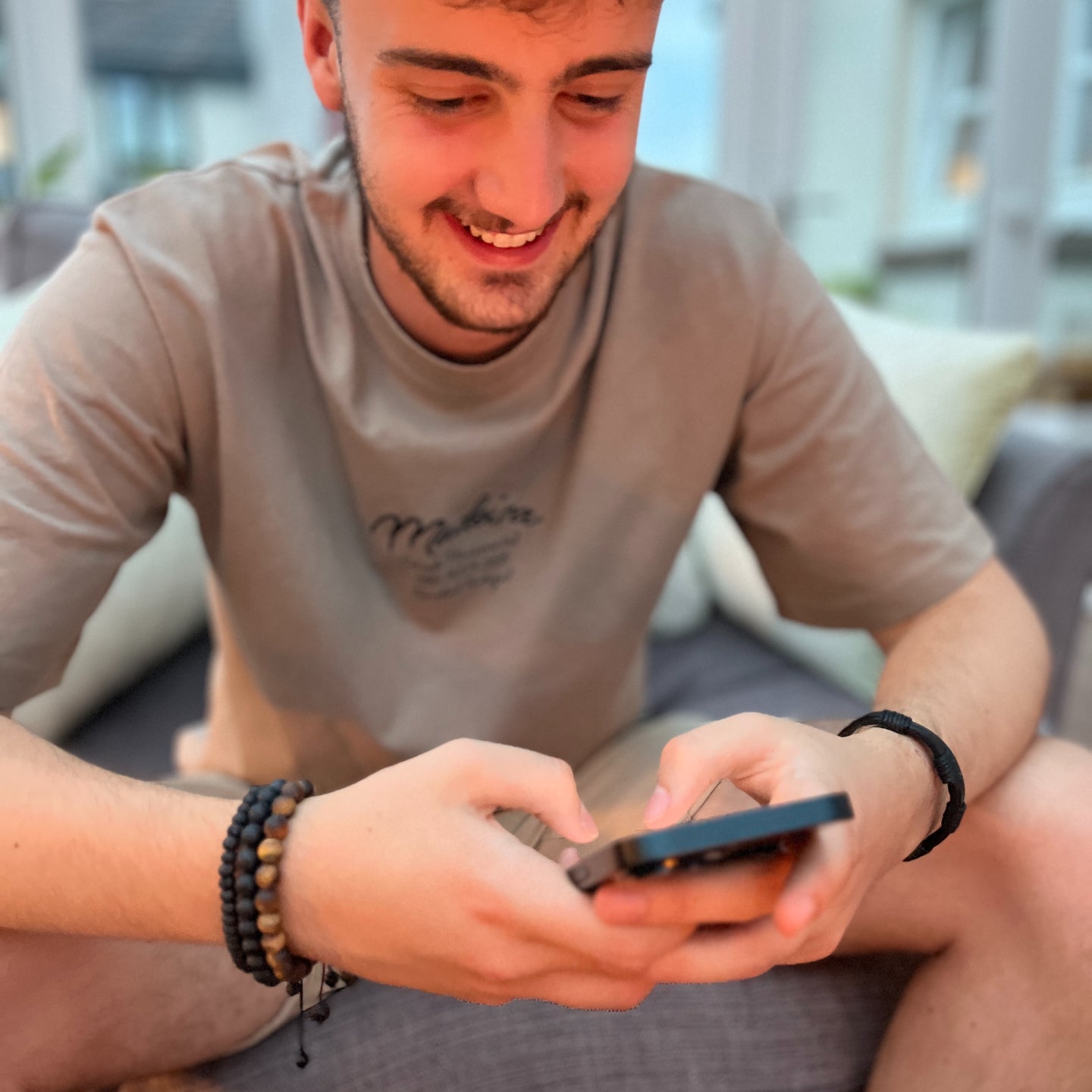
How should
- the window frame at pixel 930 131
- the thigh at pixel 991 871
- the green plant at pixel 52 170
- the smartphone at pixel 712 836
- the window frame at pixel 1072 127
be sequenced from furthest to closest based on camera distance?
the window frame at pixel 930 131, the window frame at pixel 1072 127, the green plant at pixel 52 170, the thigh at pixel 991 871, the smartphone at pixel 712 836

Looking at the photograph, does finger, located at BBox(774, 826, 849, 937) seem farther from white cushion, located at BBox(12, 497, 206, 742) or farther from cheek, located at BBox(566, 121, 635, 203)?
white cushion, located at BBox(12, 497, 206, 742)

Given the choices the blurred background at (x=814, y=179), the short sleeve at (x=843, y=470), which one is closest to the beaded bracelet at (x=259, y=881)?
the short sleeve at (x=843, y=470)

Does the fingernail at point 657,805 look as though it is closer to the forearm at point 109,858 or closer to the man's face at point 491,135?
the forearm at point 109,858

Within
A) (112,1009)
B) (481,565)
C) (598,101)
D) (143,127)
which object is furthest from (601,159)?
(143,127)

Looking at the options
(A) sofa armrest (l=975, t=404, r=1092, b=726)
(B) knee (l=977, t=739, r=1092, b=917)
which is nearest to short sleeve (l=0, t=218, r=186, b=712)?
(B) knee (l=977, t=739, r=1092, b=917)

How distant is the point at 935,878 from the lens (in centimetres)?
84

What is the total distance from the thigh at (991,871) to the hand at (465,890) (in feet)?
1.07

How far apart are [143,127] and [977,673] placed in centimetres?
352

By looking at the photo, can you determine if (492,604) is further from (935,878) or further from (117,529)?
(935,878)

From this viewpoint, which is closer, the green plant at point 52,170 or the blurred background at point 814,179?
the blurred background at point 814,179

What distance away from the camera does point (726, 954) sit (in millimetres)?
578

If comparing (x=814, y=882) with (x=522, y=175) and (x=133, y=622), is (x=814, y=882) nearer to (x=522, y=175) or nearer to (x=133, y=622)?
(x=522, y=175)

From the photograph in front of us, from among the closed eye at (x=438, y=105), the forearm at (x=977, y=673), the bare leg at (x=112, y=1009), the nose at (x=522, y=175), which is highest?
the closed eye at (x=438, y=105)

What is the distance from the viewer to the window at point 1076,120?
10.1ft
